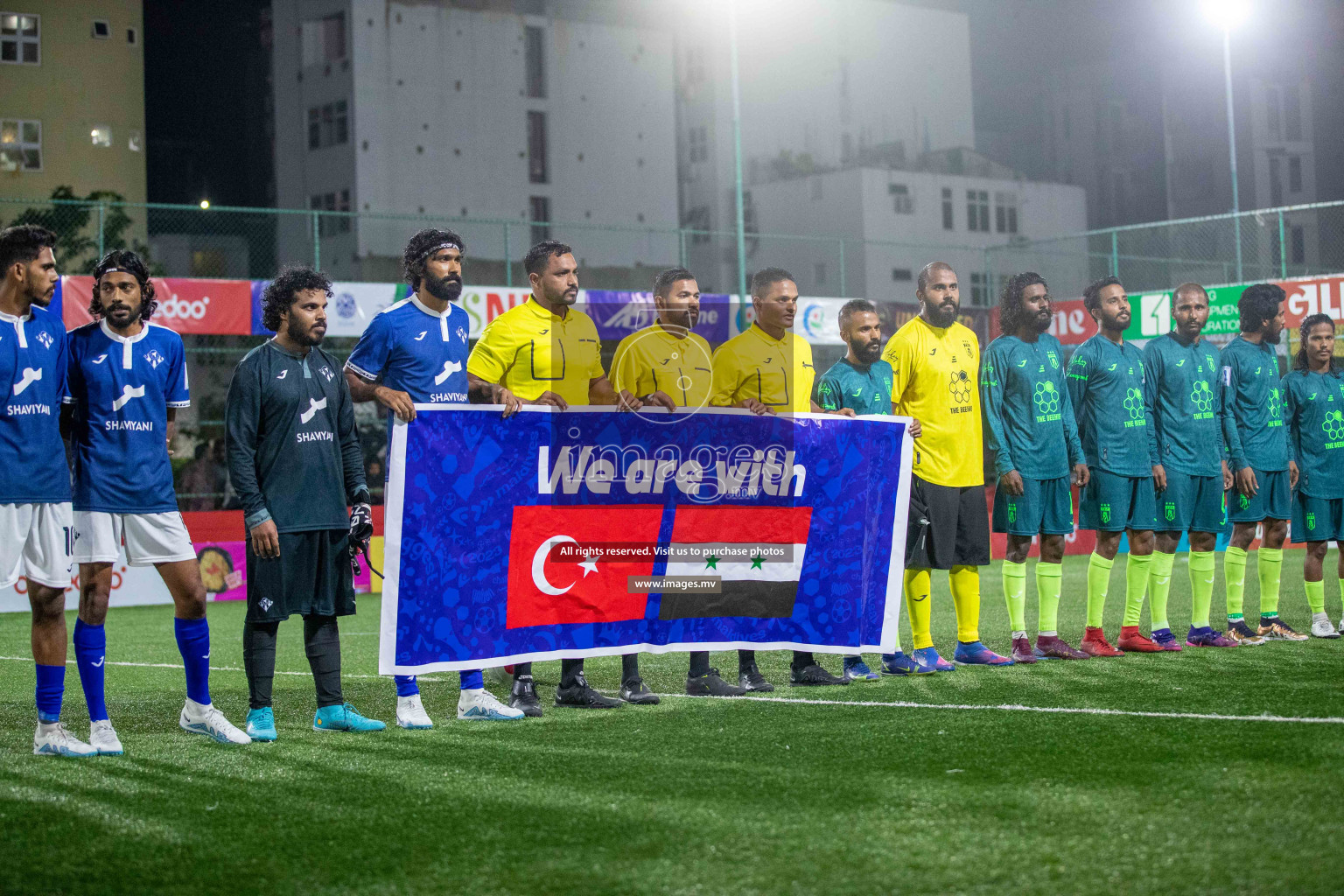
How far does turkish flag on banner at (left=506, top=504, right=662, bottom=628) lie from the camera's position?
711 centimetres

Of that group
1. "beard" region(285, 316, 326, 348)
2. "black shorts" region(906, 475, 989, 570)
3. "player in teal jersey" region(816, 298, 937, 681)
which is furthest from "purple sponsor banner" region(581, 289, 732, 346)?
"beard" region(285, 316, 326, 348)

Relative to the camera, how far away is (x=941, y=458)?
8430 mm

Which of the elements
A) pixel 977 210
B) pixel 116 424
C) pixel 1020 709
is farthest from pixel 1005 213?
pixel 116 424

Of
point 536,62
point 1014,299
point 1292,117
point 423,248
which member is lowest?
point 1014,299

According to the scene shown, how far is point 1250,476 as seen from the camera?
9625 millimetres

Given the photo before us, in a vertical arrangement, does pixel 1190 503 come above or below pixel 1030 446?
below

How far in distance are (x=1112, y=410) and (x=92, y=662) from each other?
20.0 ft

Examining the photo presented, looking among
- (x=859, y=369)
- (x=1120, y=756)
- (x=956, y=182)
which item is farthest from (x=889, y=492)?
(x=956, y=182)

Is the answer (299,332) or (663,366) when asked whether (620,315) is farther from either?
(299,332)

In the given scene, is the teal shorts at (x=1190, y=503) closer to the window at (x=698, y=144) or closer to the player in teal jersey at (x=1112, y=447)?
the player in teal jersey at (x=1112, y=447)

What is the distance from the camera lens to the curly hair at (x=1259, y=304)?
9.81m

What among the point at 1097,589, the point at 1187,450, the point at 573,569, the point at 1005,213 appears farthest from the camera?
the point at 1005,213

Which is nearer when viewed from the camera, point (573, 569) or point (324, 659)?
point (324, 659)

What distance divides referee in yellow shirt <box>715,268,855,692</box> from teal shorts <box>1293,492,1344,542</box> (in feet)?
13.5
